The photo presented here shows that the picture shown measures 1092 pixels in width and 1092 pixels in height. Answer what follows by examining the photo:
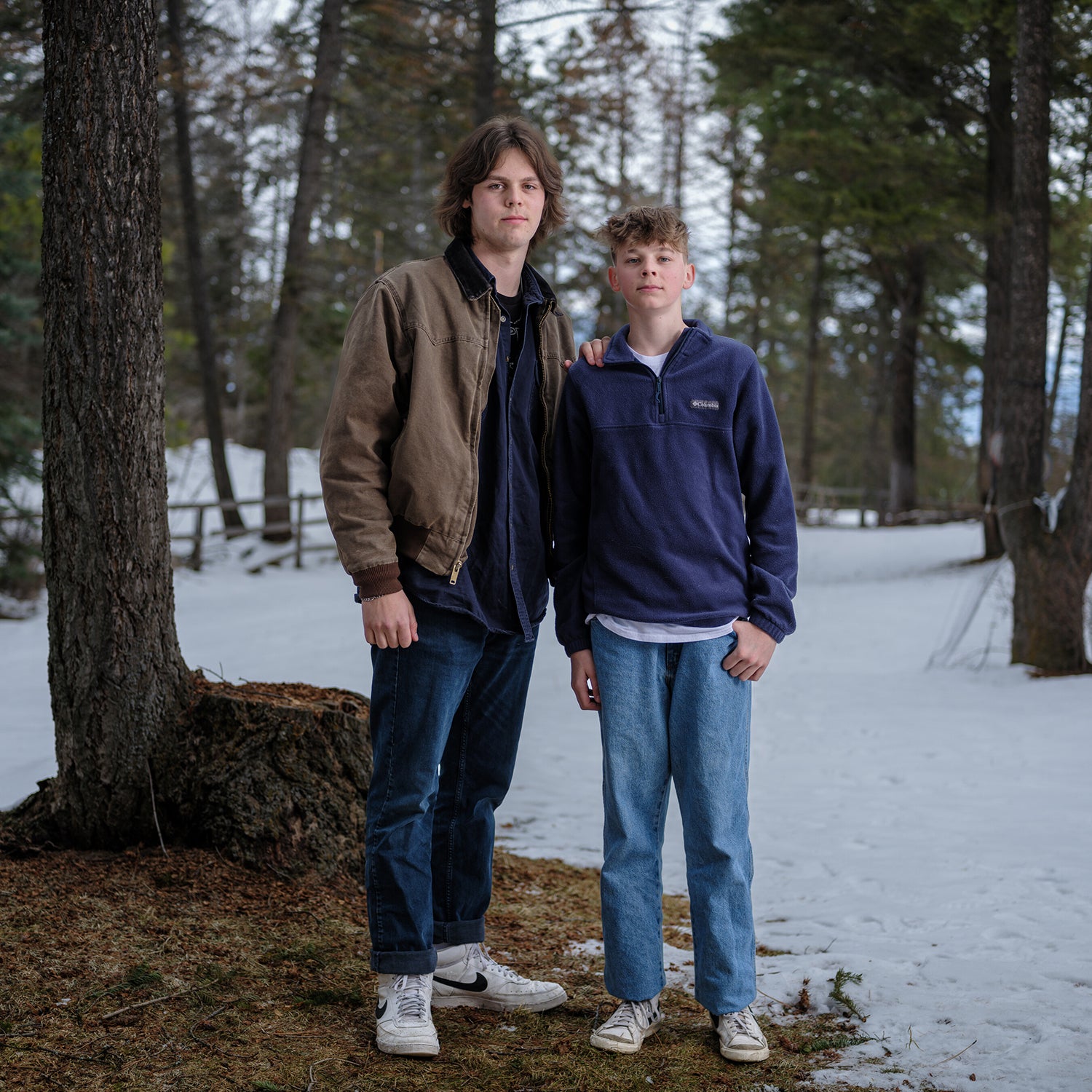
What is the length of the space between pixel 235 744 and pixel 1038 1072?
2.38m

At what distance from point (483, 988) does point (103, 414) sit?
78.3 inches

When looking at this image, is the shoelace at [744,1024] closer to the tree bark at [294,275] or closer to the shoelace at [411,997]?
the shoelace at [411,997]

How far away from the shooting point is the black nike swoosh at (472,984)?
2828 mm

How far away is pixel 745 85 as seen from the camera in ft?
47.9

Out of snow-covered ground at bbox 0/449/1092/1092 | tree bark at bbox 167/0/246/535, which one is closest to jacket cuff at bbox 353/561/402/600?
snow-covered ground at bbox 0/449/1092/1092

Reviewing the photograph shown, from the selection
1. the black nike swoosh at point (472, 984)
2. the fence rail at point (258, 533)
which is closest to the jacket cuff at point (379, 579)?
the black nike swoosh at point (472, 984)

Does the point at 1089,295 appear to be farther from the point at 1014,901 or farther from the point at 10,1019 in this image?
the point at 10,1019

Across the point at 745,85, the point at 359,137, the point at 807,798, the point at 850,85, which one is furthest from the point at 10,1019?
the point at 359,137

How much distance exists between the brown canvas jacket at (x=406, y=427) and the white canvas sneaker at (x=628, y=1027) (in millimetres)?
1109

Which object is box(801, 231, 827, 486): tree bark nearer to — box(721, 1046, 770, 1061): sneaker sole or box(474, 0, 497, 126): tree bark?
box(474, 0, 497, 126): tree bark

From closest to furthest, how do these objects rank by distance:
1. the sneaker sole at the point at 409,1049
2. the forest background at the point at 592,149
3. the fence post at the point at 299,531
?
the sneaker sole at the point at 409,1049 < the forest background at the point at 592,149 < the fence post at the point at 299,531

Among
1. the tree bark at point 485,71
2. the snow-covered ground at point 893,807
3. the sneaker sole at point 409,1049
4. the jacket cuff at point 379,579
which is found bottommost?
the snow-covered ground at point 893,807

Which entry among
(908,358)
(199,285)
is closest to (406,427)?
(199,285)

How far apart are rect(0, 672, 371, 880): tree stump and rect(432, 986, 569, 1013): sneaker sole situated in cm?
73
